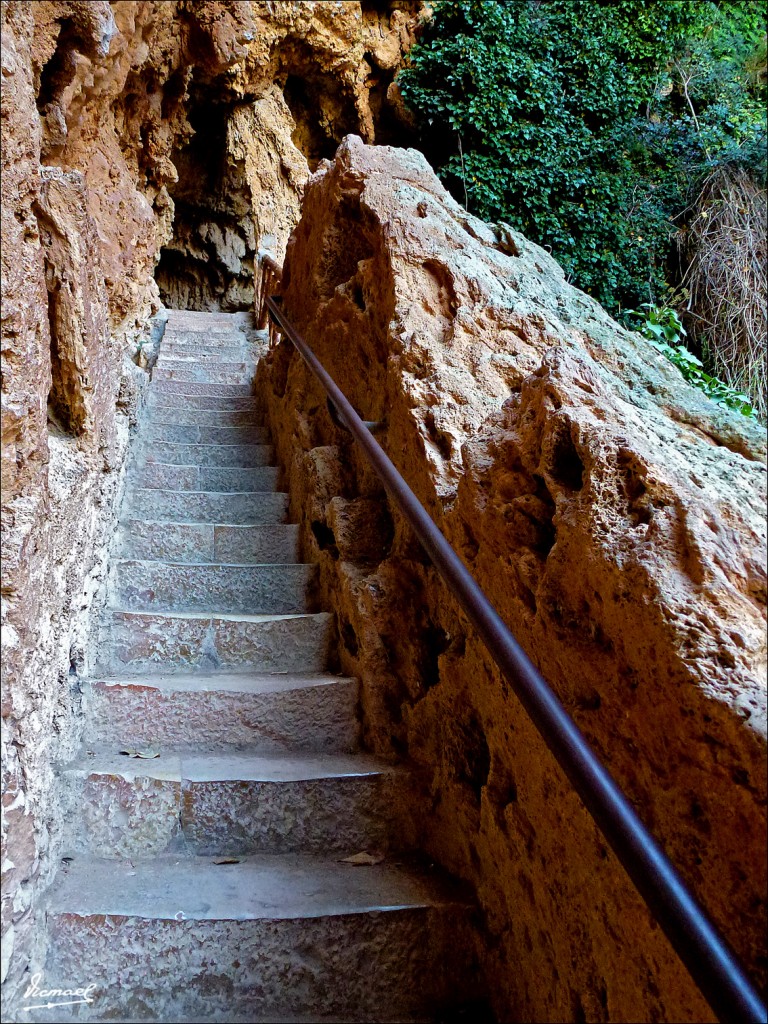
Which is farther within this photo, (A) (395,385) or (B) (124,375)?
(B) (124,375)

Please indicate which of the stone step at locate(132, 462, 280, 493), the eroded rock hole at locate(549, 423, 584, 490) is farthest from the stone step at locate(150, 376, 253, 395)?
the eroded rock hole at locate(549, 423, 584, 490)

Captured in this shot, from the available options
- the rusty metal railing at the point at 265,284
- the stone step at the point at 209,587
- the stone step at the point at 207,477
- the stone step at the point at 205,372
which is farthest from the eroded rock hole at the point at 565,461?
the rusty metal railing at the point at 265,284

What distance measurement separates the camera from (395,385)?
2471mm

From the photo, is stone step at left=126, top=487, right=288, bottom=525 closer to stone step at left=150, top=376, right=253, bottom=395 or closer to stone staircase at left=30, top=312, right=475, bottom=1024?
stone staircase at left=30, top=312, right=475, bottom=1024

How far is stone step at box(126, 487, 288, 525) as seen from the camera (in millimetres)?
3607

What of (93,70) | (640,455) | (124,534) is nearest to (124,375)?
(124,534)

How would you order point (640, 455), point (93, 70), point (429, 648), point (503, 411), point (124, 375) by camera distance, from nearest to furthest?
point (640, 455) < point (503, 411) < point (429, 648) < point (93, 70) < point (124, 375)

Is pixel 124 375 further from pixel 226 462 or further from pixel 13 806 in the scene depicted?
pixel 13 806

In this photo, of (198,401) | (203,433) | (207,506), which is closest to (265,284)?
(198,401)

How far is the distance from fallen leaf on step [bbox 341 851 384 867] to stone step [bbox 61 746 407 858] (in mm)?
30

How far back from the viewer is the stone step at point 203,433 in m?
4.46

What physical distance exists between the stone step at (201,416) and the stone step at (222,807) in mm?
2819

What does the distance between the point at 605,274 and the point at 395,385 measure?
603cm

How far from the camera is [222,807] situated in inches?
82.5
